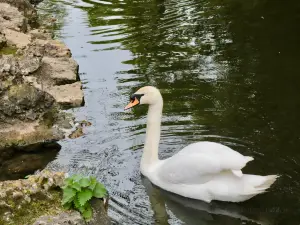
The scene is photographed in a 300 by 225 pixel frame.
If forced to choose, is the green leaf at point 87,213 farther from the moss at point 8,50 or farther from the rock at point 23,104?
the moss at point 8,50

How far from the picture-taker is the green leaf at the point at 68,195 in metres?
4.81

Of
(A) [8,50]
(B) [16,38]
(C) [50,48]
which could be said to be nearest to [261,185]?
(A) [8,50]

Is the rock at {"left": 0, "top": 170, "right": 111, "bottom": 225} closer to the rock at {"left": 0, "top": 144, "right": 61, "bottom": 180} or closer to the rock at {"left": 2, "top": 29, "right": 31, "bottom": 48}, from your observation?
the rock at {"left": 0, "top": 144, "right": 61, "bottom": 180}

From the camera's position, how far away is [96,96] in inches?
358

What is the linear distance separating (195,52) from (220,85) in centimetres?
191

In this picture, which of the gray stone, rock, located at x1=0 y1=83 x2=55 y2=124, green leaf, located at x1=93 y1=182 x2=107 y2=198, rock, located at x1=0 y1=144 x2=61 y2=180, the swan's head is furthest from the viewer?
the gray stone

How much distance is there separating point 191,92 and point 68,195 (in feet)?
14.0

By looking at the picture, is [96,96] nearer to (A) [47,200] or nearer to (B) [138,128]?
(B) [138,128]

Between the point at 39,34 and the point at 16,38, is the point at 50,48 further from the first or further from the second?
the point at 39,34

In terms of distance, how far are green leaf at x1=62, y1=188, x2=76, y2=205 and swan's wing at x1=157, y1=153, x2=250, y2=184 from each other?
4.81ft

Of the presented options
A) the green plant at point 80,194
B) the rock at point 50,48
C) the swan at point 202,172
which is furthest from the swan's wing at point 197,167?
the rock at point 50,48

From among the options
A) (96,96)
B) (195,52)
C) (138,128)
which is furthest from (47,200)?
(195,52)

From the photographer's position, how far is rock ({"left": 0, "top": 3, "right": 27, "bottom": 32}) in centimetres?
1166

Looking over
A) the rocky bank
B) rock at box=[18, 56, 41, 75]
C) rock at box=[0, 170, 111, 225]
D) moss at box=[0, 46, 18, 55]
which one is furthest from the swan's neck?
moss at box=[0, 46, 18, 55]
